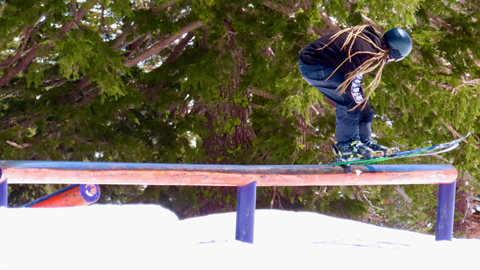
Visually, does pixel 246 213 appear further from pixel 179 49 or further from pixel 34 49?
pixel 179 49

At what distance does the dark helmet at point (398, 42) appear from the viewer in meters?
4.42

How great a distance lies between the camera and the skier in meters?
4.45

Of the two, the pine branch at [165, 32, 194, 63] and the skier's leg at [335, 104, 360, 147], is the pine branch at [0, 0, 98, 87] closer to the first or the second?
the pine branch at [165, 32, 194, 63]

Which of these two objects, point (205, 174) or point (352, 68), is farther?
point (352, 68)

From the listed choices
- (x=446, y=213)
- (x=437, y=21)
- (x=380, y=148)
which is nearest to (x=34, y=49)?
(x=380, y=148)

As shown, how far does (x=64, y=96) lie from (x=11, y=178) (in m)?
6.15

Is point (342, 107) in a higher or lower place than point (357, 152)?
higher

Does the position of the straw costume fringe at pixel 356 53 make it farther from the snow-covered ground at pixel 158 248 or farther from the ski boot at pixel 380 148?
the snow-covered ground at pixel 158 248

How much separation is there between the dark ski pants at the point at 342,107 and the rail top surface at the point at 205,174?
34cm

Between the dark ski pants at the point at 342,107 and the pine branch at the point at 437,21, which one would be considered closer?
the dark ski pants at the point at 342,107

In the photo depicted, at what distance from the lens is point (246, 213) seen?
4.00 m

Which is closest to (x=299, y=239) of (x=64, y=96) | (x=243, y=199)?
(x=243, y=199)

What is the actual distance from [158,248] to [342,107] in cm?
235

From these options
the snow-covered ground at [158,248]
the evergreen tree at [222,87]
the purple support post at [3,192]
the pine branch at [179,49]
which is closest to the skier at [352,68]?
the snow-covered ground at [158,248]
